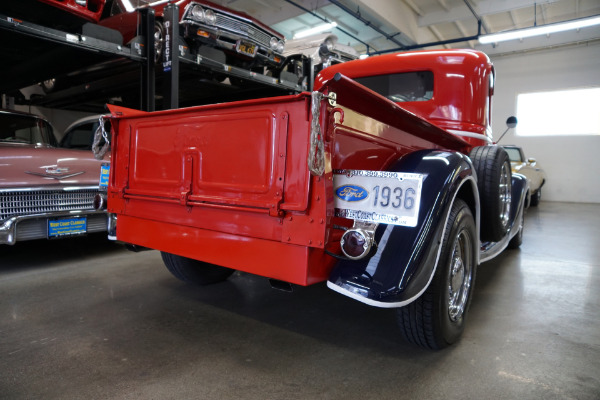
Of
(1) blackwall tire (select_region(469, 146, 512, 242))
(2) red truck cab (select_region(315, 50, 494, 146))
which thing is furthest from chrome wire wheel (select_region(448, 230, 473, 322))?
(2) red truck cab (select_region(315, 50, 494, 146))

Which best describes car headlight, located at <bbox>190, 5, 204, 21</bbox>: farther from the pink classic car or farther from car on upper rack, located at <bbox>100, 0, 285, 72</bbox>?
the pink classic car

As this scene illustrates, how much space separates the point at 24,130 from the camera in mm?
→ 4332

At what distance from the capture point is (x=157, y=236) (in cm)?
224

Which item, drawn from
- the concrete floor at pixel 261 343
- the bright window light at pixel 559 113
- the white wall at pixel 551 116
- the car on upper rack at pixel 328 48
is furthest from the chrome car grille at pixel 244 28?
the bright window light at pixel 559 113

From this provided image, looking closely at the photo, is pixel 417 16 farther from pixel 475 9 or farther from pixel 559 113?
pixel 559 113

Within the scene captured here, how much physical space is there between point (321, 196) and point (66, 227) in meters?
2.90

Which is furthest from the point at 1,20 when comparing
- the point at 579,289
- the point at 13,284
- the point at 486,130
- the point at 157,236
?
the point at 579,289

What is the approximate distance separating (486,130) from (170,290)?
2895 mm

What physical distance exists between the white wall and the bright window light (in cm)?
17

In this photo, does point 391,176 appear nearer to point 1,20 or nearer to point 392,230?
point 392,230

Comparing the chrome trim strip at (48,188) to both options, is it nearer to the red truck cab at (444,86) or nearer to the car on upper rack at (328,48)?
the red truck cab at (444,86)

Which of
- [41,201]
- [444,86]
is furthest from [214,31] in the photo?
[444,86]

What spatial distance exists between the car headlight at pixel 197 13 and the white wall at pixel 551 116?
1176cm

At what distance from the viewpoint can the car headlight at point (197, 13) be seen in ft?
15.1
